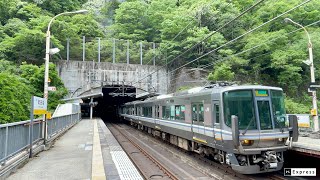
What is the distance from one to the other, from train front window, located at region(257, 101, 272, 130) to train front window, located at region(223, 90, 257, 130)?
0.71ft

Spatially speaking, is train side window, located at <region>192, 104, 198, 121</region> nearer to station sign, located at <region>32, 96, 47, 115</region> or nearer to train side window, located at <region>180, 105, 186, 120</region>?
train side window, located at <region>180, 105, 186, 120</region>

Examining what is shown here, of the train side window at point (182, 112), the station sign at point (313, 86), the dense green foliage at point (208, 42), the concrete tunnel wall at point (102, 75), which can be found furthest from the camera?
the concrete tunnel wall at point (102, 75)

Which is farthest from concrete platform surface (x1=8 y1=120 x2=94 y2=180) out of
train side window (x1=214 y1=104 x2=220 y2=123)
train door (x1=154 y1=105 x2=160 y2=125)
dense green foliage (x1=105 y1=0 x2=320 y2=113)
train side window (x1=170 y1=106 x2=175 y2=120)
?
dense green foliage (x1=105 y1=0 x2=320 y2=113)

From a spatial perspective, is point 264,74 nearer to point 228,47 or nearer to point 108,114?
point 228,47

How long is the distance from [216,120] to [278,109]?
190cm

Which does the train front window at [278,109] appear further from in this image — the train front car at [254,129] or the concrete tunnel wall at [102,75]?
the concrete tunnel wall at [102,75]

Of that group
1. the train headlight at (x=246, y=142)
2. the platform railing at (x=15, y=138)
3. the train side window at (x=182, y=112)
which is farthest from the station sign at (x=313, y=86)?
the platform railing at (x=15, y=138)

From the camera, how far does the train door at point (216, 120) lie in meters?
8.44

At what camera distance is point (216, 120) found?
8.69 m

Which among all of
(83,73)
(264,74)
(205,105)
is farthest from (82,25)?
(205,105)

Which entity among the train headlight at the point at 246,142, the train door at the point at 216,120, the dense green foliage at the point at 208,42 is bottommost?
the train headlight at the point at 246,142

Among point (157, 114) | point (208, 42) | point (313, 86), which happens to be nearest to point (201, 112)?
point (157, 114)

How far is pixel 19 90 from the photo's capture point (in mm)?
19734

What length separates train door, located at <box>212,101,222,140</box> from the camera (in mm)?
8438
